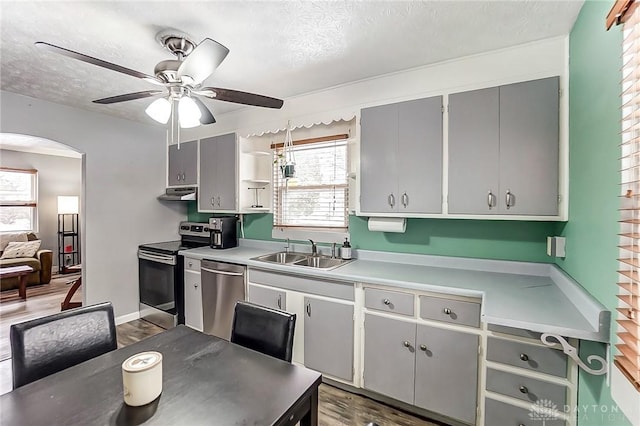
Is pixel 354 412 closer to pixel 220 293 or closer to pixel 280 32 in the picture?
pixel 220 293

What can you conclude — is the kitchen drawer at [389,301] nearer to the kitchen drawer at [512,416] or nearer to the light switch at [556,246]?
the kitchen drawer at [512,416]

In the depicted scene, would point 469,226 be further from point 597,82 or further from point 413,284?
point 597,82

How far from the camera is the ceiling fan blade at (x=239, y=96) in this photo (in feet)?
5.70

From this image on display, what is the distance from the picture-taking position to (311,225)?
312 centimetres

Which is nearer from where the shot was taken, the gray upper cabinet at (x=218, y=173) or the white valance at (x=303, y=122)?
the white valance at (x=303, y=122)

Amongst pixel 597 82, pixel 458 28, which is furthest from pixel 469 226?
pixel 458 28

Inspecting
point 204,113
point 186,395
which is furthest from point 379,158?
point 186,395

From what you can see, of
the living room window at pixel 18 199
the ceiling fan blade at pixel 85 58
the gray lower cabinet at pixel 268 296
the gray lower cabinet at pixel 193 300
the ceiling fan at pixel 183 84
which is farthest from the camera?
the living room window at pixel 18 199

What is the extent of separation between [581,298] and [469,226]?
0.94 metres

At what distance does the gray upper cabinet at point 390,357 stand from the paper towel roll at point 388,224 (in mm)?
720

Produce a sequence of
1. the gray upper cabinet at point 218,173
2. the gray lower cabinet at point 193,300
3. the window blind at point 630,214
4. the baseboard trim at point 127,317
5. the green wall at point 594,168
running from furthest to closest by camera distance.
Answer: the baseboard trim at point 127,317 < the gray upper cabinet at point 218,173 < the gray lower cabinet at point 193,300 < the green wall at point 594,168 < the window blind at point 630,214

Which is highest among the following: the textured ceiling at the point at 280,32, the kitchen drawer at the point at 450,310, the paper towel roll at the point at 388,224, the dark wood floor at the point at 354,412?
the textured ceiling at the point at 280,32

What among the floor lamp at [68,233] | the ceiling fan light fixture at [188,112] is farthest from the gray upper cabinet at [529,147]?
the floor lamp at [68,233]

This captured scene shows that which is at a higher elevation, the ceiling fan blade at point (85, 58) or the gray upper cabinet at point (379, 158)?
the ceiling fan blade at point (85, 58)
